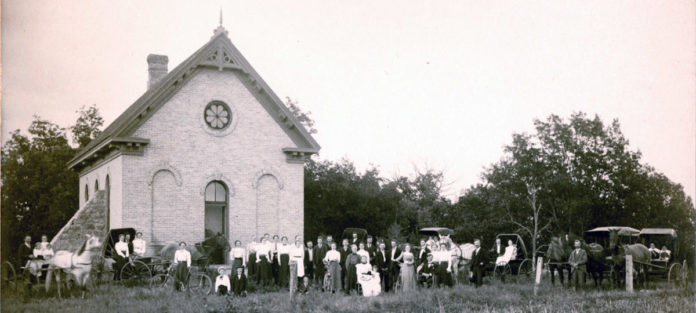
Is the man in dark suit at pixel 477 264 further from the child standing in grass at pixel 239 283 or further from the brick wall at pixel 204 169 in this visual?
the brick wall at pixel 204 169

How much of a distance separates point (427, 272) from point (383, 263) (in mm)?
1437

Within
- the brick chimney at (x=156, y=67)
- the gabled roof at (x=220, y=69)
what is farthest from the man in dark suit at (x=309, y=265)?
the brick chimney at (x=156, y=67)

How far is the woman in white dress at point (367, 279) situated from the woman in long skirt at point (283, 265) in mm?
3117

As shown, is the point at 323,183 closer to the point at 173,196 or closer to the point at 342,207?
the point at 342,207

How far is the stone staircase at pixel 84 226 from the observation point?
80.0 ft

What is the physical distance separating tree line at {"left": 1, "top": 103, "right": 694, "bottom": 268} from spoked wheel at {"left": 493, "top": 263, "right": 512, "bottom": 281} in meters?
11.1

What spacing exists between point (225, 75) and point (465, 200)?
1887 centimetres

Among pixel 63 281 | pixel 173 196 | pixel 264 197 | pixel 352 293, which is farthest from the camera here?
pixel 264 197

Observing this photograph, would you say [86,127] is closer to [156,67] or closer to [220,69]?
[156,67]

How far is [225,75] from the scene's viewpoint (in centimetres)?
2662

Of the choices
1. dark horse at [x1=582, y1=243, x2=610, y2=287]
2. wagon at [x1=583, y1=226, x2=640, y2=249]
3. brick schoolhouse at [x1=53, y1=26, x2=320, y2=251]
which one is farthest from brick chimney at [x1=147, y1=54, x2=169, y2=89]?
dark horse at [x1=582, y1=243, x2=610, y2=287]

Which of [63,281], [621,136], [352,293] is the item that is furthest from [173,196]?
[621,136]

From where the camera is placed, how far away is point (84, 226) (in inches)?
1008

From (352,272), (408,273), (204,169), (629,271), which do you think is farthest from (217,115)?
(629,271)
